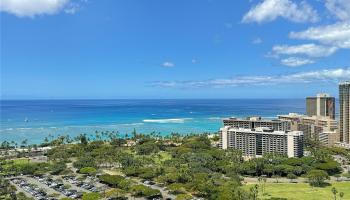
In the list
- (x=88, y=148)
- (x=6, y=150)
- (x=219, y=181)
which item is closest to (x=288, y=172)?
(x=219, y=181)

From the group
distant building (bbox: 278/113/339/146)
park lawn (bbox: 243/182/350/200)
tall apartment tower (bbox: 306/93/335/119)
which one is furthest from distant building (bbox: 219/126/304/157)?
tall apartment tower (bbox: 306/93/335/119)

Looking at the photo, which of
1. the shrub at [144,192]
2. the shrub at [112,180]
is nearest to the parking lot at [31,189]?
the shrub at [112,180]

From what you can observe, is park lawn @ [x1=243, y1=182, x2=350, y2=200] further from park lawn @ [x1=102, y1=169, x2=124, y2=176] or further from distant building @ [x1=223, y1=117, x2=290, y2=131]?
distant building @ [x1=223, y1=117, x2=290, y2=131]

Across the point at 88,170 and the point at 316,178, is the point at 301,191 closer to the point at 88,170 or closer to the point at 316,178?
the point at 316,178

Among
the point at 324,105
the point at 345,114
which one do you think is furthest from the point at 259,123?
the point at 324,105

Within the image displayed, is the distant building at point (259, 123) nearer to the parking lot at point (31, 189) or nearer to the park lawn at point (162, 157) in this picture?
the park lawn at point (162, 157)

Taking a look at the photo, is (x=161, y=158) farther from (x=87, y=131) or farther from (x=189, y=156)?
(x=87, y=131)
